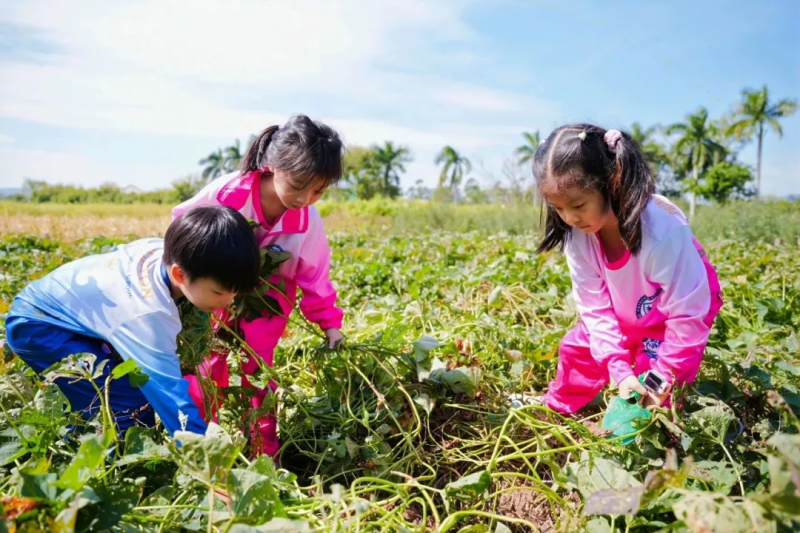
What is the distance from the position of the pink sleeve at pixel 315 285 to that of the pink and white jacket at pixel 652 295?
3.27 feet

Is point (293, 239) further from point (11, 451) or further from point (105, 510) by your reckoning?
point (105, 510)

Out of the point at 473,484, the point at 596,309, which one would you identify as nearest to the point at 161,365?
the point at 473,484

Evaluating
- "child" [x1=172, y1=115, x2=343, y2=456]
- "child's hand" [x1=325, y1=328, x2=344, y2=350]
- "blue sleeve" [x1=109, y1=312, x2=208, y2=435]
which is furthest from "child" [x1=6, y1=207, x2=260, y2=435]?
"child's hand" [x1=325, y1=328, x2=344, y2=350]

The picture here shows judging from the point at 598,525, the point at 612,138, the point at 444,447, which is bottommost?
the point at 444,447

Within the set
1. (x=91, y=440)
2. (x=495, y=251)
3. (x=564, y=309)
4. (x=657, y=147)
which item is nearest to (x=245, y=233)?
(x=91, y=440)

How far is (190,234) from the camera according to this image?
165cm

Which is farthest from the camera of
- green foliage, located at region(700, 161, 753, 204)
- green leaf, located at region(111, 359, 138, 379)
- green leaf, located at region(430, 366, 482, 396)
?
green foliage, located at region(700, 161, 753, 204)

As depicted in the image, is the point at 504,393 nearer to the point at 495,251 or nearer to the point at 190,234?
the point at 190,234

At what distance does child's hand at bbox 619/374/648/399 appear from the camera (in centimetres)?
186

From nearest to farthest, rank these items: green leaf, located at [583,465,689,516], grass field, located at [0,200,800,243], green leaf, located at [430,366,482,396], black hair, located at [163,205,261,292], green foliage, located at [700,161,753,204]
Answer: green leaf, located at [583,465,689,516] → black hair, located at [163,205,261,292] → green leaf, located at [430,366,482,396] → grass field, located at [0,200,800,243] → green foliage, located at [700,161,753,204]

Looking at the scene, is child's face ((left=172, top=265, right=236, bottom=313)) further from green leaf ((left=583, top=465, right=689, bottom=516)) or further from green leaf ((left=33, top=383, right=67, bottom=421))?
green leaf ((left=583, top=465, right=689, bottom=516))

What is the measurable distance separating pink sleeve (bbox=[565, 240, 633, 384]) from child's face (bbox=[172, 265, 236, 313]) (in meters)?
1.34

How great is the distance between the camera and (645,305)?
2145 millimetres

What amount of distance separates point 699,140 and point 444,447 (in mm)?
41129
